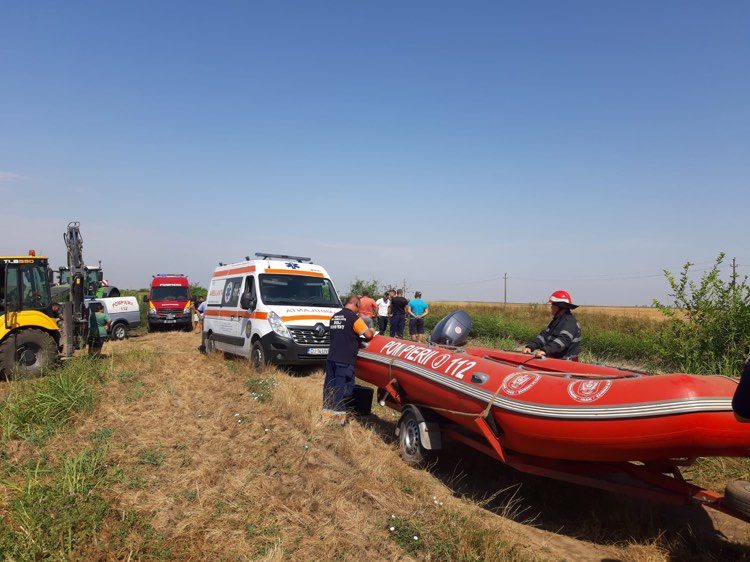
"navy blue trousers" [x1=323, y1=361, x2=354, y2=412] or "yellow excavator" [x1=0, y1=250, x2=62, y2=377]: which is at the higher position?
"yellow excavator" [x1=0, y1=250, x2=62, y2=377]

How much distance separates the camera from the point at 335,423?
6910 mm

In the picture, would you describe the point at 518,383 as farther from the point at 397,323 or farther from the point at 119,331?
the point at 119,331

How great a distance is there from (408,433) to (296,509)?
222 centimetres

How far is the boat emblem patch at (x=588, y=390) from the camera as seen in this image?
13.9 ft

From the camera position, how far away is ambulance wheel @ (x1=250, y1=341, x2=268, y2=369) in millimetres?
10297

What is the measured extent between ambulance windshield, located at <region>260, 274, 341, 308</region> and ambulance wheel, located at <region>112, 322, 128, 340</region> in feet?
A: 38.5

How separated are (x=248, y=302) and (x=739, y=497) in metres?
8.79

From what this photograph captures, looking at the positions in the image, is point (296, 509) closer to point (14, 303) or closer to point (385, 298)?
point (14, 303)

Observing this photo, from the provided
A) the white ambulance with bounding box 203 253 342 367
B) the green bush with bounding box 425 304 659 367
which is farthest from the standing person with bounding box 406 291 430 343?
the white ambulance with bounding box 203 253 342 367

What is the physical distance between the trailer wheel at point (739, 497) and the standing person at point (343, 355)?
4.55 meters

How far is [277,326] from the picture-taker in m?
10.2

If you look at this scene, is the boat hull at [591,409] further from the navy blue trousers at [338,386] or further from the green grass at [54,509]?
the green grass at [54,509]

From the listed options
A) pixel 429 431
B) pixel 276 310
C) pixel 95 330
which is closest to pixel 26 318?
pixel 95 330

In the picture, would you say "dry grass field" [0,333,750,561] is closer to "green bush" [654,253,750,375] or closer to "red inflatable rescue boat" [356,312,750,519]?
"red inflatable rescue boat" [356,312,750,519]
